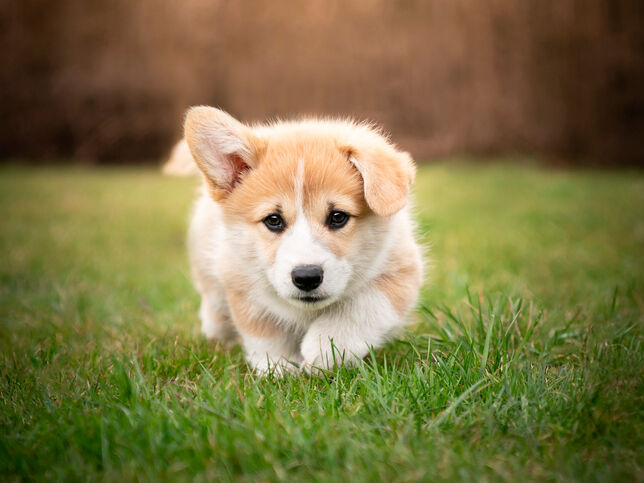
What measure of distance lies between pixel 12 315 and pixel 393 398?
2534 mm

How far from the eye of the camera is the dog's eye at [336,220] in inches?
92.4

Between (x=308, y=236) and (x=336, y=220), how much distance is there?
0.16 metres

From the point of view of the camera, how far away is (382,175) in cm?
229

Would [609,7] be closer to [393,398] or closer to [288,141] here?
[288,141]

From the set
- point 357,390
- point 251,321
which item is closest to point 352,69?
point 251,321

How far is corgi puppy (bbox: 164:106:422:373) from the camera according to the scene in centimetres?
226

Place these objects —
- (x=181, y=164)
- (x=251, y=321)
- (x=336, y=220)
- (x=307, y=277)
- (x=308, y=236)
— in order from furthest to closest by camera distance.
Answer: (x=181, y=164) < (x=251, y=321) < (x=336, y=220) < (x=308, y=236) < (x=307, y=277)

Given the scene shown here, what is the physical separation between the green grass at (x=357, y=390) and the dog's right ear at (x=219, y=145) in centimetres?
77

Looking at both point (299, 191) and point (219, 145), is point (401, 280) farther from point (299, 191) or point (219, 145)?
point (219, 145)

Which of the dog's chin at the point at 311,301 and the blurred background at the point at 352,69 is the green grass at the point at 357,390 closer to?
the dog's chin at the point at 311,301

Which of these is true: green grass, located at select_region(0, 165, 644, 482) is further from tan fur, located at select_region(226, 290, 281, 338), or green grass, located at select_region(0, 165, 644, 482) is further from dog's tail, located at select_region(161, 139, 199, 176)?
dog's tail, located at select_region(161, 139, 199, 176)

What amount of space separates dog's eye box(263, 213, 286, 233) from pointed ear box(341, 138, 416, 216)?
36 centimetres

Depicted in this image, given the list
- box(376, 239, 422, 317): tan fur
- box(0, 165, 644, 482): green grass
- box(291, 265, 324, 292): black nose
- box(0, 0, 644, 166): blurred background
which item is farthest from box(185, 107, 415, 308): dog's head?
box(0, 0, 644, 166): blurred background

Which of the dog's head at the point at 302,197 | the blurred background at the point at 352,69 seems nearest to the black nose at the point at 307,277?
the dog's head at the point at 302,197
